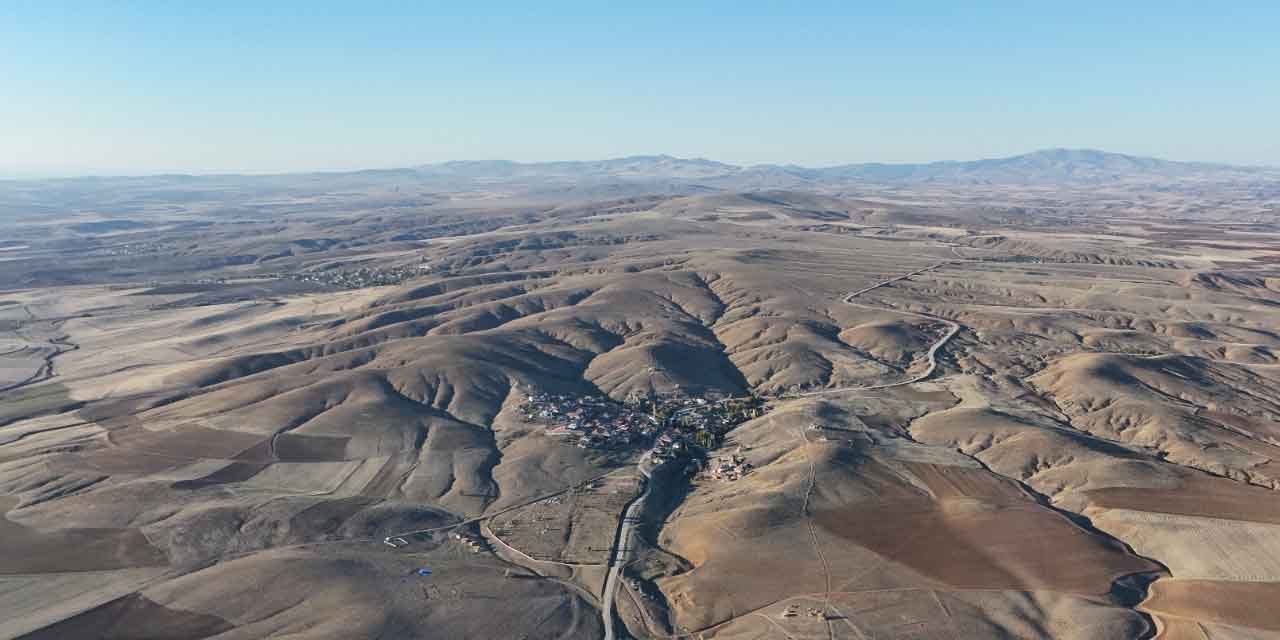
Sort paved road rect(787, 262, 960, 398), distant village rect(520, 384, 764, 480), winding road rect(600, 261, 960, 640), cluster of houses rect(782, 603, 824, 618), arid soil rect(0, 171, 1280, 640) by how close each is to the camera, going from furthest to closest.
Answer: paved road rect(787, 262, 960, 398) → distant village rect(520, 384, 764, 480) → winding road rect(600, 261, 960, 640) → arid soil rect(0, 171, 1280, 640) → cluster of houses rect(782, 603, 824, 618)

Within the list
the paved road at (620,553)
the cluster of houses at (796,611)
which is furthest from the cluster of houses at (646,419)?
the cluster of houses at (796,611)

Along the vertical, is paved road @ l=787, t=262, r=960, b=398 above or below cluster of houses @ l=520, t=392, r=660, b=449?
above

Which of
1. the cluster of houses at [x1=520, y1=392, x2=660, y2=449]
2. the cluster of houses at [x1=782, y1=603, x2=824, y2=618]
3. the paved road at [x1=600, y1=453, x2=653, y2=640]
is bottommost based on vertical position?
the paved road at [x1=600, y1=453, x2=653, y2=640]

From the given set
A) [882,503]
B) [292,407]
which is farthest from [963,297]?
[292,407]

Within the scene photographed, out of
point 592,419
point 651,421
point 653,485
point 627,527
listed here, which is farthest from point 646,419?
point 627,527

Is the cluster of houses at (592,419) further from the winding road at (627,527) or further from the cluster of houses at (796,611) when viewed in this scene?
the cluster of houses at (796,611)

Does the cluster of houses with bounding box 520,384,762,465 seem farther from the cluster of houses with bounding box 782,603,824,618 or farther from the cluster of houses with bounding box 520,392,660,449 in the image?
the cluster of houses with bounding box 782,603,824,618

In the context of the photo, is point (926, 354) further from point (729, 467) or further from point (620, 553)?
point (620, 553)

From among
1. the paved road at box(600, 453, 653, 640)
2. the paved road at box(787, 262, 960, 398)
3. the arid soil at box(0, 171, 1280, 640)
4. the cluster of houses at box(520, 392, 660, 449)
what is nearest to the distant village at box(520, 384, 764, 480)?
the cluster of houses at box(520, 392, 660, 449)

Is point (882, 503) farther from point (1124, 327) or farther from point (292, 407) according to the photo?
point (1124, 327)
